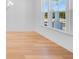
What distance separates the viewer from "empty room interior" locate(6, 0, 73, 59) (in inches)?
192

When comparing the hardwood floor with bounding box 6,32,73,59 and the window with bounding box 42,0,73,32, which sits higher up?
the window with bounding box 42,0,73,32

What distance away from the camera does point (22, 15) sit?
1170 cm

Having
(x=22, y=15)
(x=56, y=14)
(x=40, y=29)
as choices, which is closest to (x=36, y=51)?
(x=56, y=14)

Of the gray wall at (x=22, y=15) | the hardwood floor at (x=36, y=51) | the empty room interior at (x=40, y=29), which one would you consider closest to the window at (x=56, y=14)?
the empty room interior at (x=40, y=29)

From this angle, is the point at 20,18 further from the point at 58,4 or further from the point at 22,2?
the point at 58,4

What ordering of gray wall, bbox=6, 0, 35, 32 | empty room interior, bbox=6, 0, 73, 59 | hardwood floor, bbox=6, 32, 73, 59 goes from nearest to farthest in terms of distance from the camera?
hardwood floor, bbox=6, 32, 73, 59
empty room interior, bbox=6, 0, 73, 59
gray wall, bbox=6, 0, 35, 32

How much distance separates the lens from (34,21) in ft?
38.1

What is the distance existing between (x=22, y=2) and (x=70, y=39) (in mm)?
7359

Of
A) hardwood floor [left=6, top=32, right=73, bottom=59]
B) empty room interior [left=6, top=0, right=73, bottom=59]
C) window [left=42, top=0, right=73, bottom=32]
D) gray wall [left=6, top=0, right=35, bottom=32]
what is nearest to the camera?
hardwood floor [left=6, top=32, right=73, bottom=59]

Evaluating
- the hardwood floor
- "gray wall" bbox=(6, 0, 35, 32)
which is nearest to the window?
the hardwood floor

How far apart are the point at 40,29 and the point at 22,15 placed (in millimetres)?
2461

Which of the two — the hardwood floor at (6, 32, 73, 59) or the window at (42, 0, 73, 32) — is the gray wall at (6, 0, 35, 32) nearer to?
the window at (42, 0, 73, 32)

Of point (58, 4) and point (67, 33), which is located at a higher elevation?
point (58, 4)
